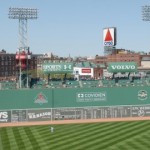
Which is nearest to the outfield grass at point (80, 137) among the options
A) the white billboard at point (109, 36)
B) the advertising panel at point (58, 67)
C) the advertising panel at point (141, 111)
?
the advertising panel at point (141, 111)

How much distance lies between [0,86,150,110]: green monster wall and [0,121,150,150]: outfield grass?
388 centimetres

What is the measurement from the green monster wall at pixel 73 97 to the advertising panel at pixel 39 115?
57 centimetres

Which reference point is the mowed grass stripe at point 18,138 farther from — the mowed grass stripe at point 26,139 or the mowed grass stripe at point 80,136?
the mowed grass stripe at point 80,136

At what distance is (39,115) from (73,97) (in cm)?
523

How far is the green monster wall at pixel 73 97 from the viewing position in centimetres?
4828

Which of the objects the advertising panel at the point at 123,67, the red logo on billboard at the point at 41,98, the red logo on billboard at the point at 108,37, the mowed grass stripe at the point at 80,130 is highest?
the red logo on billboard at the point at 108,37

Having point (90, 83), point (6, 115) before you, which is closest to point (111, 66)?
point (90, 83)

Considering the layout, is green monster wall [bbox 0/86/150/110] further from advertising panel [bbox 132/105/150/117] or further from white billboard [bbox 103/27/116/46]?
white billboard [bbox 103/27/116/46]

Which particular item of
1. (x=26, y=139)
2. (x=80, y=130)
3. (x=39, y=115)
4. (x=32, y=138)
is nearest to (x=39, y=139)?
(x=32, y=138)

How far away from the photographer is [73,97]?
5022 centimetres

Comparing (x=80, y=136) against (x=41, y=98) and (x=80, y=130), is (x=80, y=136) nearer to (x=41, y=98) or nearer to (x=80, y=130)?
(x=80, y=130)

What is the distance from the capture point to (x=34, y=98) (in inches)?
1941

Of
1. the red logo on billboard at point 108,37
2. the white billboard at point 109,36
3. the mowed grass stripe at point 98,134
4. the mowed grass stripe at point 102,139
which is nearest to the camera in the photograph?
the mowed grass stripe at point 102,139

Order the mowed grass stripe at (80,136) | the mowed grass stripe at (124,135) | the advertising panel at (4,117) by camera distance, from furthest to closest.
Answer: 1. the advertising panel at (4,117)
2. the mowed grass stripe at (124,135)
3. the mowed grass stripe at (80,136)
